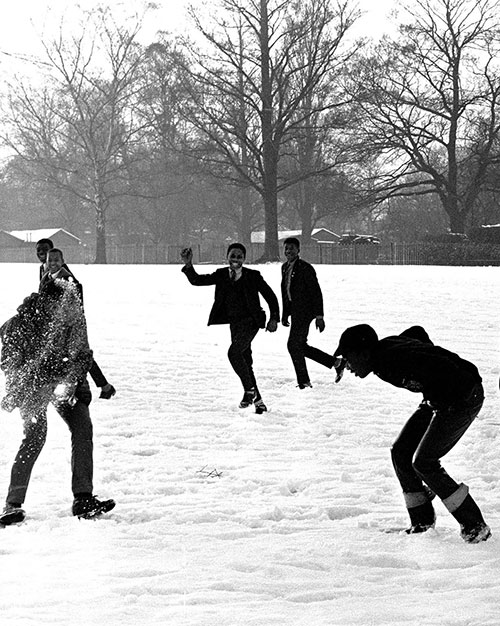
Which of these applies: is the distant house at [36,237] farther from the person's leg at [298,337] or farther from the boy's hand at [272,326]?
the boy's hand at [272,326]

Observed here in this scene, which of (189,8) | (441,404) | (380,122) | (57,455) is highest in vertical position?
(189,8)

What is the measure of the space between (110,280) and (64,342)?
72.9ft

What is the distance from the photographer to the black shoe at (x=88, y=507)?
5875 mm

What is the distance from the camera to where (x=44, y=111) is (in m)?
50.1

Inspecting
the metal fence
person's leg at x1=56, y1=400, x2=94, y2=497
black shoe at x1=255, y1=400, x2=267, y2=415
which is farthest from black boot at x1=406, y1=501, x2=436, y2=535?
the metal fence

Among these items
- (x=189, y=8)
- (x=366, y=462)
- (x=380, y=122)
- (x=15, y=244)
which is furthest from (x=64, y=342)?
(x=15, y=244)

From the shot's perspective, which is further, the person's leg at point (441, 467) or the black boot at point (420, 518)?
the black boot at point (420, 518)

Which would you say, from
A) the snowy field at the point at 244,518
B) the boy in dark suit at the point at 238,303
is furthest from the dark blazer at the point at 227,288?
the snowy field at the point at 244,518

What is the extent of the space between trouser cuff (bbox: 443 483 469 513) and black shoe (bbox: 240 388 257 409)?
15.5ft

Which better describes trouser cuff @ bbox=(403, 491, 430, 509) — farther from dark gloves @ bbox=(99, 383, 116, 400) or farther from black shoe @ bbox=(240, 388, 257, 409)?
black shoe @ bbox=(240, 388, 257, 409)

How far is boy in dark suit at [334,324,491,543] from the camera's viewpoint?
5.10 meters

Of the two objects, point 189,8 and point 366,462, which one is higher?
point 189,8

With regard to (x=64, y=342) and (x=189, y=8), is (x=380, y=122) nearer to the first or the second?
(x=189, y=8)

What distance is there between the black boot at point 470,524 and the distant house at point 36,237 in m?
70.3
